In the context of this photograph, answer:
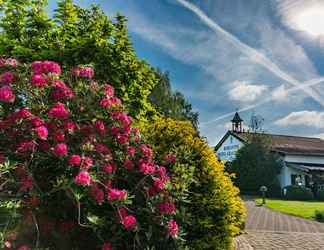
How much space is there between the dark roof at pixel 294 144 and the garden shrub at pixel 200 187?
33313 mm

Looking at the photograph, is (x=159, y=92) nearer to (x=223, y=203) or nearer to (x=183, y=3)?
(x=183, y=3)

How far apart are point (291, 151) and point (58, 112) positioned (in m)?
40.4

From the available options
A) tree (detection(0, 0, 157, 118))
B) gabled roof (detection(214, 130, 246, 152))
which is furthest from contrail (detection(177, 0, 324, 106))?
gabled roof (detection(214, 130, 246, 152))

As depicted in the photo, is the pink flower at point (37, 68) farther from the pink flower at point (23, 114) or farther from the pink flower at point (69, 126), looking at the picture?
the pink flower at point (69, 126)

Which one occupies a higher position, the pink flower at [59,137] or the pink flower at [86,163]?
the pink flower at [59,137]

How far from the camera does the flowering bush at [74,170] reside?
4559 mm

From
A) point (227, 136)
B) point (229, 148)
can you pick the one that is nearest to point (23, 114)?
point (229, 148)

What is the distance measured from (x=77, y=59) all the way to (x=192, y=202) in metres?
4.34

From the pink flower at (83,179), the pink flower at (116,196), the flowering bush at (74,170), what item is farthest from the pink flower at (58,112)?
the pink flower at (116,196)

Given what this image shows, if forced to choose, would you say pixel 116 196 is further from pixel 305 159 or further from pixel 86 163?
pixel 305 159

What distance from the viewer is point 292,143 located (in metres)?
47.7

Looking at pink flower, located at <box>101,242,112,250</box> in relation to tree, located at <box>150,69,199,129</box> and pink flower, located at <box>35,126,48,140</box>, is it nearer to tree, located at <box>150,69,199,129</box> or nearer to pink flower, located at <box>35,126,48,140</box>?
pink flower, located at <box>35,126,48,140</box>

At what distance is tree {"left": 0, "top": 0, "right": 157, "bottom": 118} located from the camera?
8.48 meters

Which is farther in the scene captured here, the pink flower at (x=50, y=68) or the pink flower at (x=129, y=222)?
the pink flower at (x=50, y=68)
